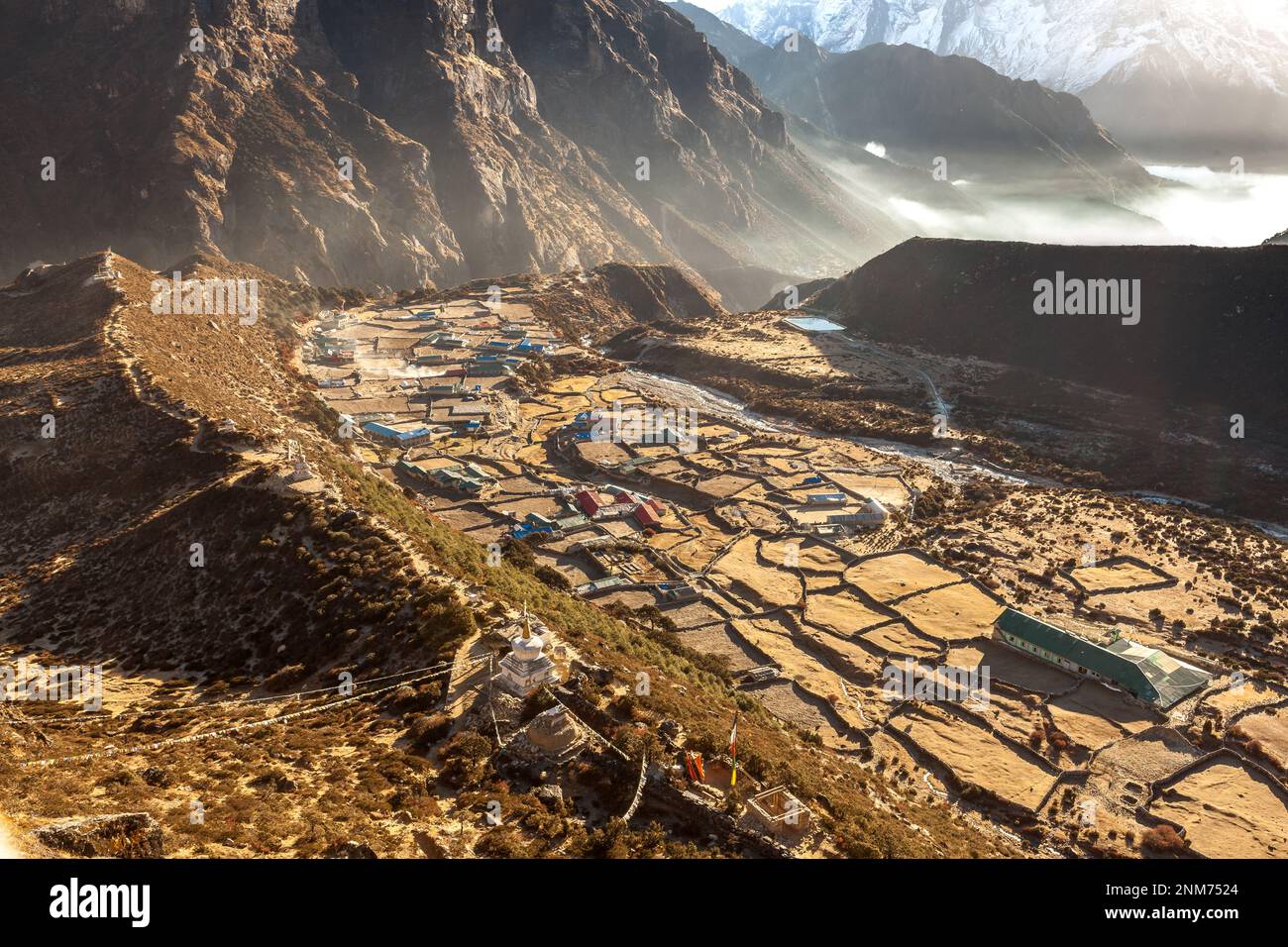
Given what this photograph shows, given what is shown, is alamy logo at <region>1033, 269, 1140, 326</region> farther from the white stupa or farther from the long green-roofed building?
the white stupa

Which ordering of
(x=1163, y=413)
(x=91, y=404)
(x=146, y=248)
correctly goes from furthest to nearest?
(x=146, y=248)
(x=1163, y=413)
(x=91, y=404)

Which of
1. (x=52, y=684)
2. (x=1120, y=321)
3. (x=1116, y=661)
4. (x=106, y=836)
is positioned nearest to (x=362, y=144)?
(x=1120, y=321)

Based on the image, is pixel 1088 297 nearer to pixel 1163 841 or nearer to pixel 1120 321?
pixel 1120 321
